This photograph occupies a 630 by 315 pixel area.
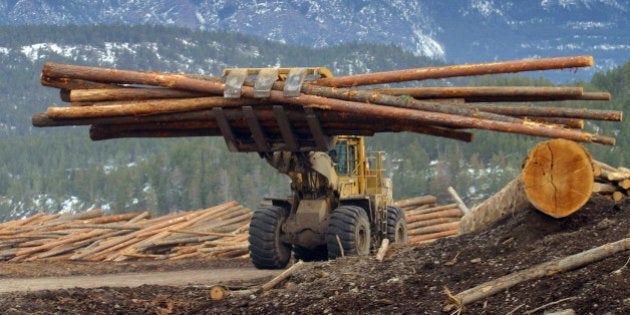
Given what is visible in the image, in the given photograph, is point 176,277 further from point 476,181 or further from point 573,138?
point 476,181

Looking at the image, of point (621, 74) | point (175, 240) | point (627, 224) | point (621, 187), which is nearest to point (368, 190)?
point (175, 240)

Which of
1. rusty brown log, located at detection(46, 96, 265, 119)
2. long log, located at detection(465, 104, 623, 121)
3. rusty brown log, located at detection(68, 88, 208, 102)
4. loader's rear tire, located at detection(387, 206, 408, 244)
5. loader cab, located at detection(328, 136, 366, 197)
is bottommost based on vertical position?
loader's rear tire, located at detection(387, 206, 408, 244)

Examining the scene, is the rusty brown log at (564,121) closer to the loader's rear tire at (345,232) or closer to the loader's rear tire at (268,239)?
the loader's rear tire at (345,232)

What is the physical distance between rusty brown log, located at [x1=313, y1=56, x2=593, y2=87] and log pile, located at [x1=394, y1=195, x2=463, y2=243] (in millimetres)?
14030

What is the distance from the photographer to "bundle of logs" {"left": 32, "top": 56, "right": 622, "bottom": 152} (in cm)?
1314

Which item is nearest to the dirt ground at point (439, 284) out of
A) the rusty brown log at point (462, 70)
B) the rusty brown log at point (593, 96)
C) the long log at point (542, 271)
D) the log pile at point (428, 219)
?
the long log at point (542, 271)

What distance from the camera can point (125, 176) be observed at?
127 metres

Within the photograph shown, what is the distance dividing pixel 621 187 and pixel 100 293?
7.15 m

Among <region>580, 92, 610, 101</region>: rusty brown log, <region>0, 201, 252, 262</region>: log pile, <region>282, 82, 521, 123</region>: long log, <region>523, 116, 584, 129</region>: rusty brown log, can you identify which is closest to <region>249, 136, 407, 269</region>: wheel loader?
<region>282, 82, 521, 123</region>: long log

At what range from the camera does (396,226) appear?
22062 mm

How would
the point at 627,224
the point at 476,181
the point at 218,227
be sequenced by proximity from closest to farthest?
1. the point at 627,224
2. the point at 218,227
3. the point at 476,181

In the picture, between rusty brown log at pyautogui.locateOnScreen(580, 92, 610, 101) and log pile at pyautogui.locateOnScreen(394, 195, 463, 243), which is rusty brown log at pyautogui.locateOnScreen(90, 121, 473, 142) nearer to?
rusty brown log at pyautogui.locateOnScreen(580, 92, 610, 101)

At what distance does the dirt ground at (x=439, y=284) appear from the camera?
10.4 meters

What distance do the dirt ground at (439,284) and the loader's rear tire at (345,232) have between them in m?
3.35
